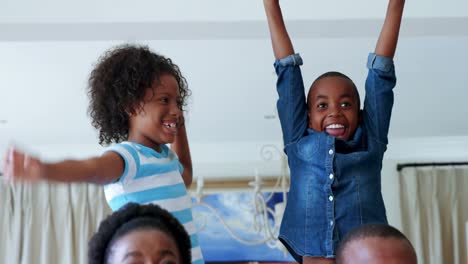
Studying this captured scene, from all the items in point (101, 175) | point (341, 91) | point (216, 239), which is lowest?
point (216, 239)

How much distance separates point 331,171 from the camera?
1.47 m

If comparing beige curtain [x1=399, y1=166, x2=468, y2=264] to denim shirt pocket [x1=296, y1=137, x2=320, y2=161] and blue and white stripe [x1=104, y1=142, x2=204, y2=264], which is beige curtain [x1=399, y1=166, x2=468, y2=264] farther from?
blue and white stripe [x1=104, y1=142, x2=204, y2=264]

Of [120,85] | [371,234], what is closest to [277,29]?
[120,85]

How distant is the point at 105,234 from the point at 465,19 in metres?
1.54

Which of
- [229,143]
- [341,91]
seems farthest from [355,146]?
[229,143]

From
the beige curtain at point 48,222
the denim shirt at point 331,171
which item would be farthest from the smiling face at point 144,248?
the beige curtain at point 48,222

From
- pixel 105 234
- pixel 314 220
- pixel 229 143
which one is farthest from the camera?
pixel 229 143

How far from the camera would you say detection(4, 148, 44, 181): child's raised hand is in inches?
38.0

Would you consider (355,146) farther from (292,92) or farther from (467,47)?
(467,47)

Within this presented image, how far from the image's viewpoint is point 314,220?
1.48 metres

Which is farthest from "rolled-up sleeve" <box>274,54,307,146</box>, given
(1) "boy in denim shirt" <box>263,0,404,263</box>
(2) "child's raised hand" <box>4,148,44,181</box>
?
(2) "child's raised hand" <box>4,148,44,181</box>

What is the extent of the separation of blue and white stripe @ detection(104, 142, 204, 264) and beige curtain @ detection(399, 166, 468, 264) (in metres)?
4.00

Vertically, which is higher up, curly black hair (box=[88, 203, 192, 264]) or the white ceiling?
the white ceiling

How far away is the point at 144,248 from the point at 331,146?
58 cm
